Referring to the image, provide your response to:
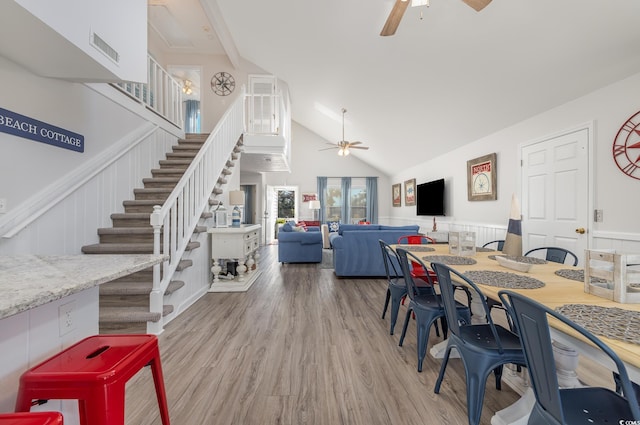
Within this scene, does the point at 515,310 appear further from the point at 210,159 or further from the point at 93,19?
the point at 210,159

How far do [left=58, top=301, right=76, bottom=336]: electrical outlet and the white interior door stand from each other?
414 cm

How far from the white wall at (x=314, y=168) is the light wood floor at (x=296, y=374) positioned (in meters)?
6.79

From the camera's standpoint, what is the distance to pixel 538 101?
10.9 ft

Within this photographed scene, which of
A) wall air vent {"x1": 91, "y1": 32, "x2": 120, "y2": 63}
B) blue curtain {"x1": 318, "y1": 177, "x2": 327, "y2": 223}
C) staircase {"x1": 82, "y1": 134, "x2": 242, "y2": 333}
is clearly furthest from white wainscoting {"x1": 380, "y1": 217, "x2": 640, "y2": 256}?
wall air vent {"x1": 91, "y1": 32, "x2": 120, "y2": 63}

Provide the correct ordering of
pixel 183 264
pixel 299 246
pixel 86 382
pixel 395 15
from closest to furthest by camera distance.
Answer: pixel 86 382, pixel 395 15, pixel 183 264, pixel 299 246

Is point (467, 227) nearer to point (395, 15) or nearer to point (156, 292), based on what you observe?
point (395, 15)

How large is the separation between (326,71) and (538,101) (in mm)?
3286

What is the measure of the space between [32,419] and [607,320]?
165cm

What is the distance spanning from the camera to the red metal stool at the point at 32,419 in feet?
1.84

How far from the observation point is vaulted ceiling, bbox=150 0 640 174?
246 centimetres

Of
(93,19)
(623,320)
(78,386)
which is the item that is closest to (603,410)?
(623,320)

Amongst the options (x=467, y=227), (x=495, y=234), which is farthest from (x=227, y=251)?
(x=467, y=227)

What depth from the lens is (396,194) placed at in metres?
8.98

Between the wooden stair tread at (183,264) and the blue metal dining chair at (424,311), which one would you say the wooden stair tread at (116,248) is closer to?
the wooden stair tread at (183,264)
